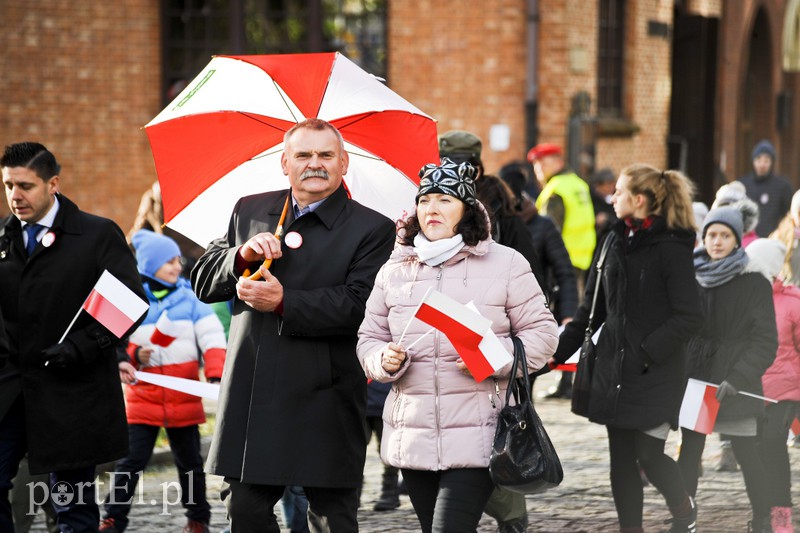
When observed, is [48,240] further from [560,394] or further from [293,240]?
[560,394]

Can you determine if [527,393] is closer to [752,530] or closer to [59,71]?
[752,530]

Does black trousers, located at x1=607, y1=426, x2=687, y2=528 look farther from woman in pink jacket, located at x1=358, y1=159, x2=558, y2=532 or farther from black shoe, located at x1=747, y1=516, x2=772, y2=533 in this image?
woman in pink jacket, located at x1=358, y1=159, x2=558, y2=532

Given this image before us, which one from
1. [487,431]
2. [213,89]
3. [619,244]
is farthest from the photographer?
[619,244]

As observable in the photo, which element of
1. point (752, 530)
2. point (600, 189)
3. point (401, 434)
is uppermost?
point (600, 189)

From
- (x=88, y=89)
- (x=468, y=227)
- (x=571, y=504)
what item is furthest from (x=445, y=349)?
(x=88, y=89)

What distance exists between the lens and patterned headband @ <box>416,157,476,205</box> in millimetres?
5219

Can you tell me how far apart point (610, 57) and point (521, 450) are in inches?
579


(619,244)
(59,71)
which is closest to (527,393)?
(619,244)

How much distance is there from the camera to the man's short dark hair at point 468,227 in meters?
5.20

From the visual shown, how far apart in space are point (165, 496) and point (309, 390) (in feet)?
11.3

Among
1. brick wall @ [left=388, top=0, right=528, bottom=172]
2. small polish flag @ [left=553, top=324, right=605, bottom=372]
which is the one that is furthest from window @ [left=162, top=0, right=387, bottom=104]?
small polish flag @ [left=553, top=324, right=605, bottom=372]

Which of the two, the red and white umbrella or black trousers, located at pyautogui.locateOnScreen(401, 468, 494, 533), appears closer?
black trousers, located at pyautogui.locateOnScreen(401, 468, 494, 533)

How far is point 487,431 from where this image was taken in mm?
5047

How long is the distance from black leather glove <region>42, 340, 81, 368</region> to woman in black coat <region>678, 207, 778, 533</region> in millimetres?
3275
